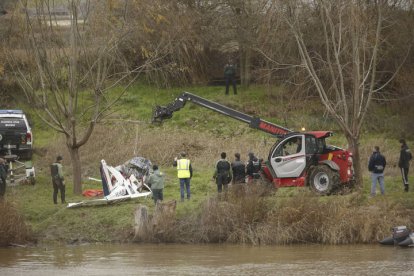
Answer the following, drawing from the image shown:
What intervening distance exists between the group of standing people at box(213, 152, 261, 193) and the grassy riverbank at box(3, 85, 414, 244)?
0.93m

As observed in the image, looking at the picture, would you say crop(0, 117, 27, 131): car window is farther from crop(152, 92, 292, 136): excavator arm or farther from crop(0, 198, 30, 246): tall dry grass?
crop(0, 198, 30, 246): tall dry grass

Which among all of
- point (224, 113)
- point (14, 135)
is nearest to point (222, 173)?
point (224, 113)

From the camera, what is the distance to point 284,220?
2727 cm

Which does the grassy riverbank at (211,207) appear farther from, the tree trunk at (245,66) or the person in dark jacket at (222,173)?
the tree trunk at (245,66)

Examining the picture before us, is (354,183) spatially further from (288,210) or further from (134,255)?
(134,255)

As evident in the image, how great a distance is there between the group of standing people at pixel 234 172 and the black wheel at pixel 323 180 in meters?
1.97

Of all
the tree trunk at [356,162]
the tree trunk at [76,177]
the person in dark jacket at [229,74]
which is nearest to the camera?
the tree trunk at [356,162]

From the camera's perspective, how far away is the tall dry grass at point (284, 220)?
87.9 ft

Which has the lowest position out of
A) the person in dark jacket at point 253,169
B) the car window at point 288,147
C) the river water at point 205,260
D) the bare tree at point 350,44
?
the river water at point 205,260

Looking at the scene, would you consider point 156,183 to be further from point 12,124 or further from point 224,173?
point 12,124

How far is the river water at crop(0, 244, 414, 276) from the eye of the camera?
23062 millimetres

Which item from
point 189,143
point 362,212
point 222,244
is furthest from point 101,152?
point 362,212

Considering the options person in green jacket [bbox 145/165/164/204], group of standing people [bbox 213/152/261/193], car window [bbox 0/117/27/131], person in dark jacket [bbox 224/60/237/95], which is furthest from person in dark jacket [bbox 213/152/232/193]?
person in dark jacket [bbox 224/60/237/95]

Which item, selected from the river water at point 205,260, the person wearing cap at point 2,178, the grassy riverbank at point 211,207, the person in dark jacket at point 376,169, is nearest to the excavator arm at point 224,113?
the grassy riverbank at point 211,207
